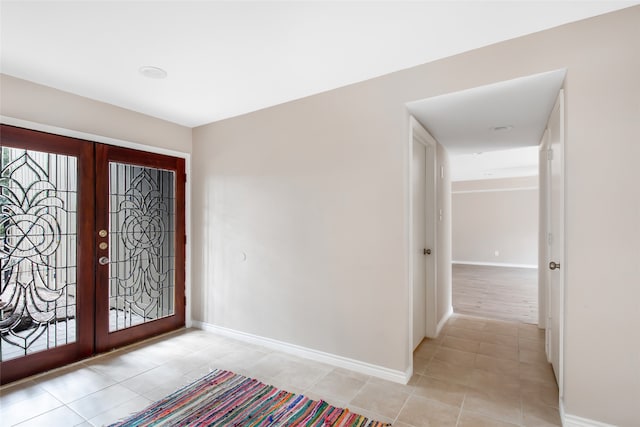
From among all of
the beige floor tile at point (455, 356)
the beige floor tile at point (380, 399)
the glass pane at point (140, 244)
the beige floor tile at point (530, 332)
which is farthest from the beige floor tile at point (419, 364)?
the glass pane at point (140, 244)

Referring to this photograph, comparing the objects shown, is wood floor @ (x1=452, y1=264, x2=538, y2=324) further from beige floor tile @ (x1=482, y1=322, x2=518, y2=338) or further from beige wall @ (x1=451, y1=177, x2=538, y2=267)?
beige wall @ (x1=451, y1=177, x2=538, y2=267)

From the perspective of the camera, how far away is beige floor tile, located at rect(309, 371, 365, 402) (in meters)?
2.42

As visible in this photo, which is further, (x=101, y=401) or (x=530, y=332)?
(x=530, y=332)

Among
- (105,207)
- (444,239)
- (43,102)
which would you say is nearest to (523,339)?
(444,239)

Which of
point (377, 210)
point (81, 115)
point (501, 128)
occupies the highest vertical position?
point (81, 115)

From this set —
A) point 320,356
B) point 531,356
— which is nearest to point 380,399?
point 320,356

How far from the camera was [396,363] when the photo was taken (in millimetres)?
2596

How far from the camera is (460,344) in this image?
3.39 m

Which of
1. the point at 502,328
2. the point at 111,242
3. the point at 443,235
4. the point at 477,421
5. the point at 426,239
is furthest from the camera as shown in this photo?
the point at 443,235

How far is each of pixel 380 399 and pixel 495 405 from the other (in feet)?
2.75

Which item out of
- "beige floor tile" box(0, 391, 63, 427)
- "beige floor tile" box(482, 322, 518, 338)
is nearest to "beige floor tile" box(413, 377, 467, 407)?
"beige floor tile" box(482, 322, 518, 338)

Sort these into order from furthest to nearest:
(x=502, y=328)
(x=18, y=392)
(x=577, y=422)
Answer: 1. (x=502, y=328)
2. (x=18, y=392)
3. (x=577, y=422)

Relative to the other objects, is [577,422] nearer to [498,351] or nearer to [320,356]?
[498,351]

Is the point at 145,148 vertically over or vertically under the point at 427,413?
over
